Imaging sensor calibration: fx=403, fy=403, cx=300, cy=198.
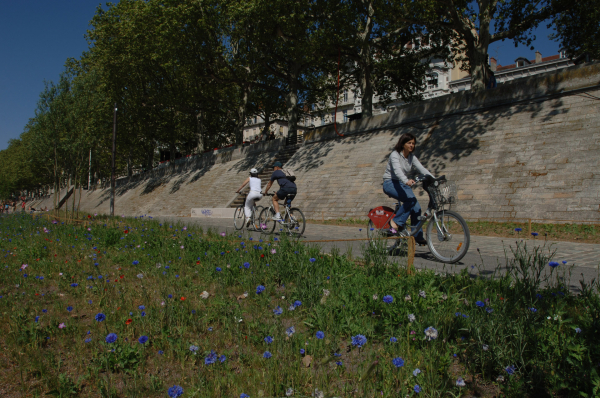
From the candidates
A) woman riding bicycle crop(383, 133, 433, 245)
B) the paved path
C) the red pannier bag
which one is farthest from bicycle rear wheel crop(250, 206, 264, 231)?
woman riding bicycle crop(383, 133, 433, 245)

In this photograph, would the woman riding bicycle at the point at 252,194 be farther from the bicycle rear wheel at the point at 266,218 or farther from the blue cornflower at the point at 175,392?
the blue cornflower at the point at 175,392

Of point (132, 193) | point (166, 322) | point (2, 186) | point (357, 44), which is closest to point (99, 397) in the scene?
point (166, 322)

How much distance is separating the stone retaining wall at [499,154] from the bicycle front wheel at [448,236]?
6.66 m

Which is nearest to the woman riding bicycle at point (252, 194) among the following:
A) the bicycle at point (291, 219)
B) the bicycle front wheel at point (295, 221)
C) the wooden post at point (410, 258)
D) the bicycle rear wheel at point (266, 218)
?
the bicycle rear wheel at point (266, 218)

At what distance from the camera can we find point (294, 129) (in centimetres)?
2828

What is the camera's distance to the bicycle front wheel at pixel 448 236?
5.57m

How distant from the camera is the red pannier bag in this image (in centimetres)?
689

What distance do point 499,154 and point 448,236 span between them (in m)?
9.47

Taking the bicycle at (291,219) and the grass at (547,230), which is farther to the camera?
the bicycle at (291,219)

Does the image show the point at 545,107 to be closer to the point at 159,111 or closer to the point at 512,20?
the point at 512,20

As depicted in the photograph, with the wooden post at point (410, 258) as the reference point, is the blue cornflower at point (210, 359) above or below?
below

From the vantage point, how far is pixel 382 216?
7.01m

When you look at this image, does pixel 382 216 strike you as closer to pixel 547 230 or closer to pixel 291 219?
pixel 291 219

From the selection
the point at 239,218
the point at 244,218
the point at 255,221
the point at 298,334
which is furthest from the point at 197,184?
the point at 298,334
